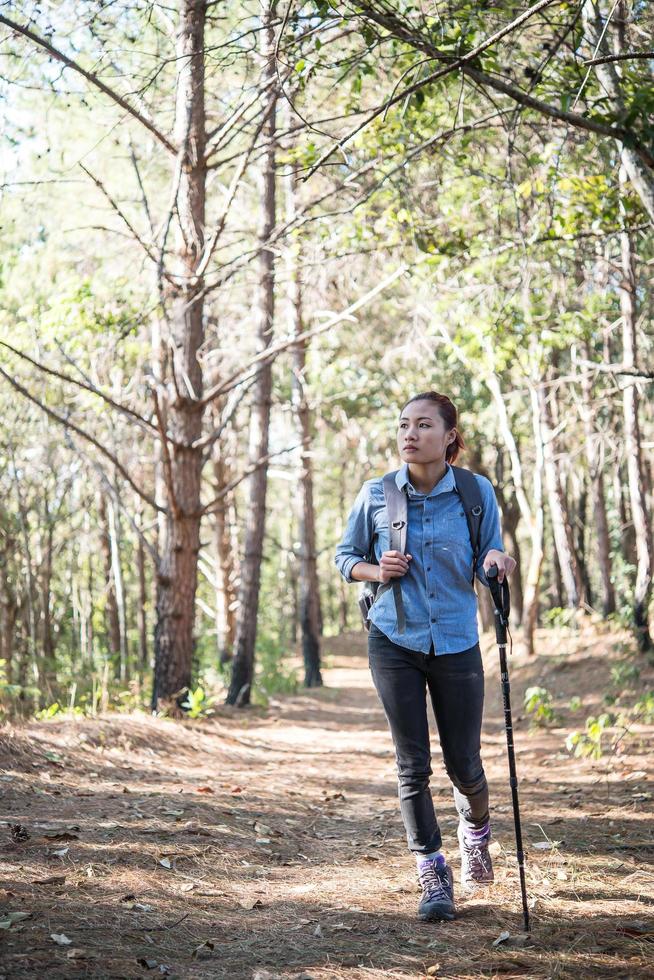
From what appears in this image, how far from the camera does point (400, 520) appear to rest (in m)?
3.88

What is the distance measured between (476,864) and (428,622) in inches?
48.1

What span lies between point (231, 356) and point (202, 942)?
1285 centimetres

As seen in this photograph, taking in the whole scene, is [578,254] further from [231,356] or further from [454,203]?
[231,356]

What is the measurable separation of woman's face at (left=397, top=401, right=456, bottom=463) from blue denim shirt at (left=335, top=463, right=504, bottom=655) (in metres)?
0.12

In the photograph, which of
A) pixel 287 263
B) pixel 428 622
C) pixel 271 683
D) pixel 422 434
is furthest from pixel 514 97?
pixel 271 683

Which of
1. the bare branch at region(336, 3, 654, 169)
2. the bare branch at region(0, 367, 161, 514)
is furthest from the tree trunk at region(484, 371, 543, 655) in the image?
the bare branch at region(336, 3, 654, 169)

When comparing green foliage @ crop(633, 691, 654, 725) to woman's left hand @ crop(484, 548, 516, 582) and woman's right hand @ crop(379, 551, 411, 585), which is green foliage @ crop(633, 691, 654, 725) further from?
woman's right hand @ crop(379, 551, 411, 585)

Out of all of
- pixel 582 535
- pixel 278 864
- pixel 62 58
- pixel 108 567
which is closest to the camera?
pixel 278 864

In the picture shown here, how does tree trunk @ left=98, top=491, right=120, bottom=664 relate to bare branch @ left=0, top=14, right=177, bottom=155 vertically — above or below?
below

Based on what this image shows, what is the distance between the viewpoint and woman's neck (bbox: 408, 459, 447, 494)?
3994mm

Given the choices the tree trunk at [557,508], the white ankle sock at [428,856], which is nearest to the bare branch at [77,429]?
the white ankle sock at [428,856]

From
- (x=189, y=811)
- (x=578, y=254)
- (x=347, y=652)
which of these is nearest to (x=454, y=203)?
(x=578, y=254)

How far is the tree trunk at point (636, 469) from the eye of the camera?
1088 centimetres

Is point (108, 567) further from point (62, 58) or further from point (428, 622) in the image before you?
point (428, 622)
